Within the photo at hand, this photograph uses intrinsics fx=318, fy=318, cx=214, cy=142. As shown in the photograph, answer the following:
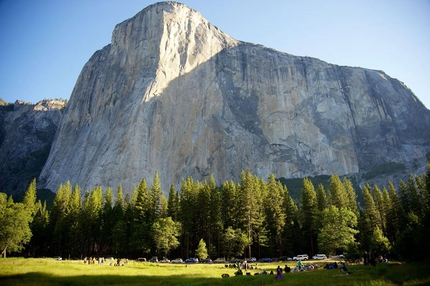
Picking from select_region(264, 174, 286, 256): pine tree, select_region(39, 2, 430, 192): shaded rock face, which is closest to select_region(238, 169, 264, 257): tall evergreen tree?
select_region(264, 174, 286, 256): pine tree

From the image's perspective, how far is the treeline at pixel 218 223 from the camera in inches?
2141

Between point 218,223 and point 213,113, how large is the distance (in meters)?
88.8

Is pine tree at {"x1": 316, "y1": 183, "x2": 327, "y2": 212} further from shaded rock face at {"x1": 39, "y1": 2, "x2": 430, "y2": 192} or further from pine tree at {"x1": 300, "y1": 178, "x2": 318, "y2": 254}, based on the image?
shaded rock face at {"x1": 39, "y1": 2, "x2": 430, "y2": 192}

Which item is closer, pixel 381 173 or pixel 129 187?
pixel 129 187

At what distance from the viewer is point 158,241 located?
2137 inches

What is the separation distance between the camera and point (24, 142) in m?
178

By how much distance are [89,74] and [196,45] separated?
60.7 metres

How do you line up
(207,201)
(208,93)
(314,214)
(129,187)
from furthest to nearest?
(208,93) → (129,187) → (314,214) → (207,201)

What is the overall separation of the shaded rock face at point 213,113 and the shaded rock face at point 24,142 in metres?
18.5

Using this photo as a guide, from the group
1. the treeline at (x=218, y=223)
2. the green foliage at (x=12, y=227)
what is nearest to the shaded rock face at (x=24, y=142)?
the treeline at (x=218, y=223)

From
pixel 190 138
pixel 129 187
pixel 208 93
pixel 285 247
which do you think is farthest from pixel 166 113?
pixel 285 247

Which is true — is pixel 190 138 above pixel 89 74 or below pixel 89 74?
below

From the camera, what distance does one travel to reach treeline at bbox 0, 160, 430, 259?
54.4m

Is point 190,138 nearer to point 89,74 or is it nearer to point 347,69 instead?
point 89,74
